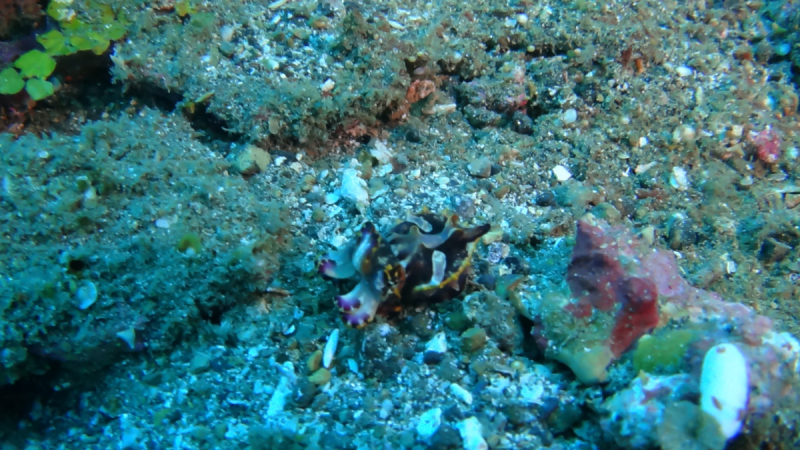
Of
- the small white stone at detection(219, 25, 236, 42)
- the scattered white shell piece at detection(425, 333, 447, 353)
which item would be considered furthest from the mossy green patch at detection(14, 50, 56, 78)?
the scattered white shell piece at detection(425, 333, 447, 353)

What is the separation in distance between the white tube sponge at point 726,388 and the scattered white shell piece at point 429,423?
101 centimetres

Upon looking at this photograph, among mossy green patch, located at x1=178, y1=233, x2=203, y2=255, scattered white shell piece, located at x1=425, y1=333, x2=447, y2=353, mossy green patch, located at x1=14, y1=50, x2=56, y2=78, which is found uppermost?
mossy green patch, located at x1=14, y1=50, x2=56, y2=78

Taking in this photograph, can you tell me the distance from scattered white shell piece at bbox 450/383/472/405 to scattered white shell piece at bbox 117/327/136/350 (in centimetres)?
161

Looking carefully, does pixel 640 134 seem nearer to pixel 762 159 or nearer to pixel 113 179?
pixel 762 159

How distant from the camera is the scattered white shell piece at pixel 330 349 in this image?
234 cm

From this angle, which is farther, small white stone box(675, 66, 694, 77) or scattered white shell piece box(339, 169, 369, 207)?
small white stone box(675, 66, 694, 77)

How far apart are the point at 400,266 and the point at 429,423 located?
0.69 m

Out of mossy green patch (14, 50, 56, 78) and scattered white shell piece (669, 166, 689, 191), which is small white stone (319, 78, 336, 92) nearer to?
mossy green patch (14, 50, 56, 78)

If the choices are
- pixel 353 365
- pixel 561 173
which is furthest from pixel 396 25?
pixel 353 365

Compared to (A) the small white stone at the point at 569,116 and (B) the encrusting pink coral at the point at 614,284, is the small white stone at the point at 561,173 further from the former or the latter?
(B) the encrusting pink coral at the point at 614,284

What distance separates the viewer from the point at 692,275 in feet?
9.51

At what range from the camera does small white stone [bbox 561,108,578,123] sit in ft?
11.6

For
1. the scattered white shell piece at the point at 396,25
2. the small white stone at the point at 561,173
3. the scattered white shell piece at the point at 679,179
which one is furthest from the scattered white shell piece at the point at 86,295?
the scattered white shell piece at the point at 679,179

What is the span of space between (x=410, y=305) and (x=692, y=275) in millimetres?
1799
